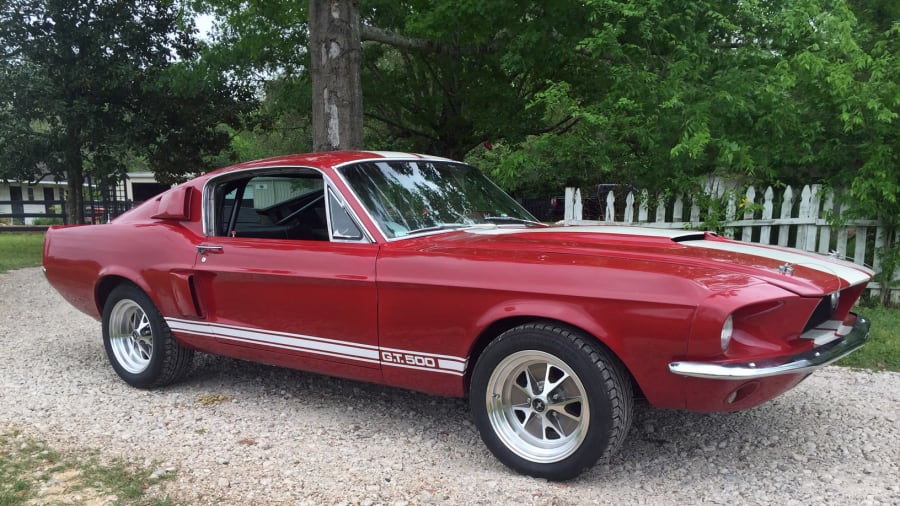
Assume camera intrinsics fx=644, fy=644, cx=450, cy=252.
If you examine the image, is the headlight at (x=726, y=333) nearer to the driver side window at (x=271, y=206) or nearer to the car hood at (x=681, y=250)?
the car hood at (x=681, y=250)

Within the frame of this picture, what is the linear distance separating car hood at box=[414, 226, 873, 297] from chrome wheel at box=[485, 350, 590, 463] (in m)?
0.57

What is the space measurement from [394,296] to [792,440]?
237 centimetres

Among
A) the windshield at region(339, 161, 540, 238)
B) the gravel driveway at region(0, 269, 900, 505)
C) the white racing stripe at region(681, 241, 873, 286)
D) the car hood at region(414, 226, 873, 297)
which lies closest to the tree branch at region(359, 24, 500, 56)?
the windshield at region(339, 161, 540, 238)

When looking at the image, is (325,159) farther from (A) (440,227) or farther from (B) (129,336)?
(B) (129,336)

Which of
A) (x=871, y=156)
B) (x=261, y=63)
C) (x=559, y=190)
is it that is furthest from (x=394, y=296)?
(x=559, y=190)

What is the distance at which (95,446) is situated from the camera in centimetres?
360

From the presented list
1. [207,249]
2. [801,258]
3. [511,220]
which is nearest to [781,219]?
[801,258]

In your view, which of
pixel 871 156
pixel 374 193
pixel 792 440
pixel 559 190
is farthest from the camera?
pixel 559 190

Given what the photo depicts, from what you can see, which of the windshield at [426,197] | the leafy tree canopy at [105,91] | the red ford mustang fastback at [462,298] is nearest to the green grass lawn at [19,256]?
the leafy tree canopy at [105,91]

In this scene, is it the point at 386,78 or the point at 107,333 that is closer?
the point at 107,333

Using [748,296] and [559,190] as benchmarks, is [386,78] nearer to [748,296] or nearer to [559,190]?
[559,190]

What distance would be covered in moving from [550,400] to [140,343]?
326 cm

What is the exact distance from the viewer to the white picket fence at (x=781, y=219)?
23.6 feet

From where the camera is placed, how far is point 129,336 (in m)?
4.82
